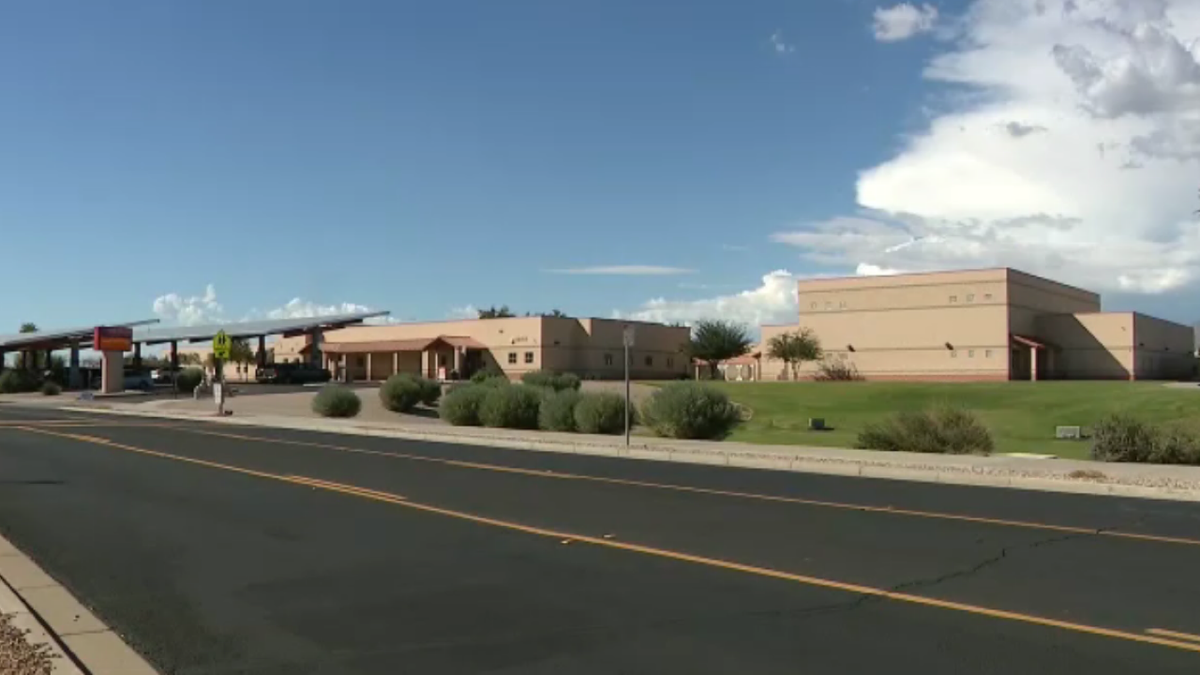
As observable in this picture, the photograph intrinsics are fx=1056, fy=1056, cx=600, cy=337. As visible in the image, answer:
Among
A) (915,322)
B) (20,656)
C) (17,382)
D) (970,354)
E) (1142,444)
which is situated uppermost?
(915,322)

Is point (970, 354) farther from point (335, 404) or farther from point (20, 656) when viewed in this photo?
point (20, 656)

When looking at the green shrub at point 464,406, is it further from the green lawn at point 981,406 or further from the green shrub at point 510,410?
the green lawn at point 981,406

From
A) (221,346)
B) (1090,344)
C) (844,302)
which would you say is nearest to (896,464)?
(221,346)

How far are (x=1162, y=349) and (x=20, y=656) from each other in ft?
320

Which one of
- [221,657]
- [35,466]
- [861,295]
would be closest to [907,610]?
[221,657]

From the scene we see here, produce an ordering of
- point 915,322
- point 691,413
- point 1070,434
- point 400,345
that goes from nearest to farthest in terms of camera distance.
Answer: point 691,413 < point 1070,434 < point 915,322 < point 400,345

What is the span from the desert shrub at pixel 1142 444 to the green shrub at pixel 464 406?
19497 mm

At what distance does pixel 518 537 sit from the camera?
36.4ft

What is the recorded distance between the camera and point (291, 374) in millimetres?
79688

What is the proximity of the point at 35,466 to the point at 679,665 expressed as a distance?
1684 cm

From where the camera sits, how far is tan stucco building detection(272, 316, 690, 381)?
89.0 meters

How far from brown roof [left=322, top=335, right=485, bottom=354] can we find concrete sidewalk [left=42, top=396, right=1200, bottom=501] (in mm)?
62524

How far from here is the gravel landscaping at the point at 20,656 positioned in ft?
19.9

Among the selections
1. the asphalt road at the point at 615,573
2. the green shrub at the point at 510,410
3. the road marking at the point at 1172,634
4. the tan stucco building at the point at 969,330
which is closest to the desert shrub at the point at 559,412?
the green shrub at the point at 510,410
